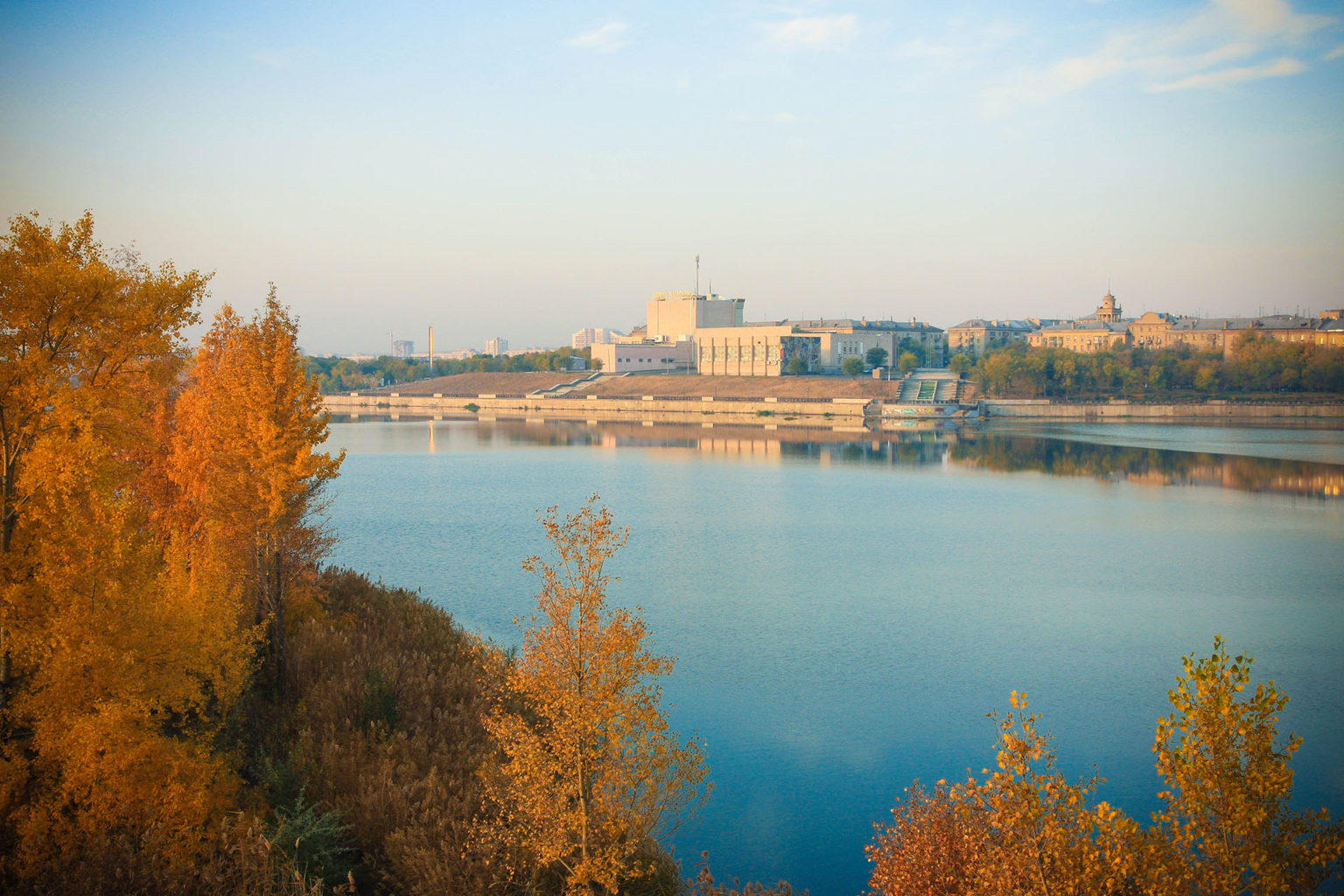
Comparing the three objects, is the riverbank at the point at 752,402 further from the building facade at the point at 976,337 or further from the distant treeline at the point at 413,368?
the building facade at the point at 976,337

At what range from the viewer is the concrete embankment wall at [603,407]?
5584 cm

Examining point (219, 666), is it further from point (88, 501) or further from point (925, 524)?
point (925, 524)

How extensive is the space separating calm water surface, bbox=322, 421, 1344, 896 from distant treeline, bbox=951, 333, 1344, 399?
21.1 m

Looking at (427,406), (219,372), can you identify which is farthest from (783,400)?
(219,372)

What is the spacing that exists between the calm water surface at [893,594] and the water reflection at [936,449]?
32 centimetres

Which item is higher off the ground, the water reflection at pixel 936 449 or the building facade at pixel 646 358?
the building facade at pixel 646 358

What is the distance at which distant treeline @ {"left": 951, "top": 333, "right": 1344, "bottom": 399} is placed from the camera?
5103cm

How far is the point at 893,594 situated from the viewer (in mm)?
14969

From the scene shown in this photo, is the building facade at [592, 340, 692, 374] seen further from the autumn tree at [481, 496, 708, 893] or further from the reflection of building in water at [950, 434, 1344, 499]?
the autumn tree at [481, 496, 708, 893]

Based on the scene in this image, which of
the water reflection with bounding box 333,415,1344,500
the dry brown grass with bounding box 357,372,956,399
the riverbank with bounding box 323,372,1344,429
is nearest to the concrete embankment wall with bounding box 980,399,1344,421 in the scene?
the riverbank with bounding box 323,372,1344,429

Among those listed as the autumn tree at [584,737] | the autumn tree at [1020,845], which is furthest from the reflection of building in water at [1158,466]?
the autumn tree at [584,737]

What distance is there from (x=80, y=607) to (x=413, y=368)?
3381 inches

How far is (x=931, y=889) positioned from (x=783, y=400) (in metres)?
53.5

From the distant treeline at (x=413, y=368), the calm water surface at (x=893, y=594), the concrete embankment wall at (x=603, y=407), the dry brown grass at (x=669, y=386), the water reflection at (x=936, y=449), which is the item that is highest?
the distant treeline at (x=413, y=368)
